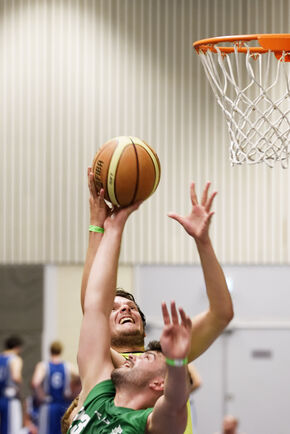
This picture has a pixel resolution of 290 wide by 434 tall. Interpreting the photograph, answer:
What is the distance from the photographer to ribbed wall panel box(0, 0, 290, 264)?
27.5 feet

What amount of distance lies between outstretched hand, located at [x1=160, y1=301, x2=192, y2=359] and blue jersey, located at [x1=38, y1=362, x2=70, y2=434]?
6.06 metres

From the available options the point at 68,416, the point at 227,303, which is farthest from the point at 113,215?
the point at 68,416

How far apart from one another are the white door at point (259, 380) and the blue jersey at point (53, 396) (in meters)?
1.53

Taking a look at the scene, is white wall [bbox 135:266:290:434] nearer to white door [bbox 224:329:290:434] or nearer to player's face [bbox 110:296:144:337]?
white door [bbox 224:329:290:434]

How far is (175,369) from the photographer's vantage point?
2.33 metres

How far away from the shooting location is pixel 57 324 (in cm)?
840

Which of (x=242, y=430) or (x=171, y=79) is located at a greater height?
(x=171, y=79)

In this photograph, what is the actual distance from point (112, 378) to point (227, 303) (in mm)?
446

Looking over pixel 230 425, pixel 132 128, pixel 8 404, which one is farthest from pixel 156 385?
pixel 8 404

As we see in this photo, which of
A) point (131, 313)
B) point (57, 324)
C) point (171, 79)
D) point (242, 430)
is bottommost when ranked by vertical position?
point (242, 430)

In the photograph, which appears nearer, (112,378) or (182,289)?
(112,378)

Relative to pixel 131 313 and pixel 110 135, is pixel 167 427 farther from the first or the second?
pixel 110 135

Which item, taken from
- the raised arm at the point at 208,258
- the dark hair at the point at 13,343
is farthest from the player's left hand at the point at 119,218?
→ the dark hair at the point at 13,343

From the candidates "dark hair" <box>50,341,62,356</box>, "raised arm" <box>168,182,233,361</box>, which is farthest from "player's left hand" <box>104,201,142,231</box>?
"dark hair" <box>50,341,62,356</box>
